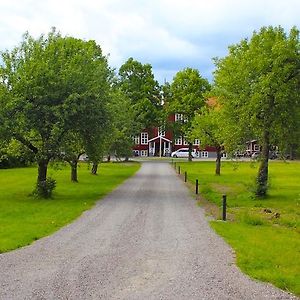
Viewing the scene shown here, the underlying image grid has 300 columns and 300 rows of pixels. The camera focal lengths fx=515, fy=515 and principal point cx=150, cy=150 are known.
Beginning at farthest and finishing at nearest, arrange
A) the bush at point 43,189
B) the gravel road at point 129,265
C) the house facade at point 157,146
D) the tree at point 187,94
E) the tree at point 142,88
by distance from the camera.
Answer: the house facade at point 157,146
the tree at point 142,88
the tree at point 187,94
the bush at point 43,189
the gravel road at point 129,265

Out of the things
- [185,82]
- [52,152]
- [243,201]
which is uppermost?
[185,82]

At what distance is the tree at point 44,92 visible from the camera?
77.0ft

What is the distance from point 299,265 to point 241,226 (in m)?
6.04

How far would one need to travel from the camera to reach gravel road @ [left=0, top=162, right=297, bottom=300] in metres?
8.08

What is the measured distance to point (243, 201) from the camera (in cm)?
2508

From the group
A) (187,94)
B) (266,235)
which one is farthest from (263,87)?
(187,94)

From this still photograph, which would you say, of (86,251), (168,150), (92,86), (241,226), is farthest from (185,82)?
(86,251)

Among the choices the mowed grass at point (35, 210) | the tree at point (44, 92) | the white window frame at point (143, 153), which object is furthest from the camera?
the white window frame at point (143, 153)

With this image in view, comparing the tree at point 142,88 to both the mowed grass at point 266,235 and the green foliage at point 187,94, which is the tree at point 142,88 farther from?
the mowed grass at point 266,235

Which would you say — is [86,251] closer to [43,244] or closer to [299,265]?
[43,244]

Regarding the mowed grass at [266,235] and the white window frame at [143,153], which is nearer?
the mowed grass at [266,235]

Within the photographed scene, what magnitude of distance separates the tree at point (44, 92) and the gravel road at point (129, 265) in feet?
25.7

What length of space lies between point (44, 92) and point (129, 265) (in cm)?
1547

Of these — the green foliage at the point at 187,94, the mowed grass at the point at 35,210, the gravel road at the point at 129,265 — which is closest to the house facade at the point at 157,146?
the green foliage at the point at 187,94
